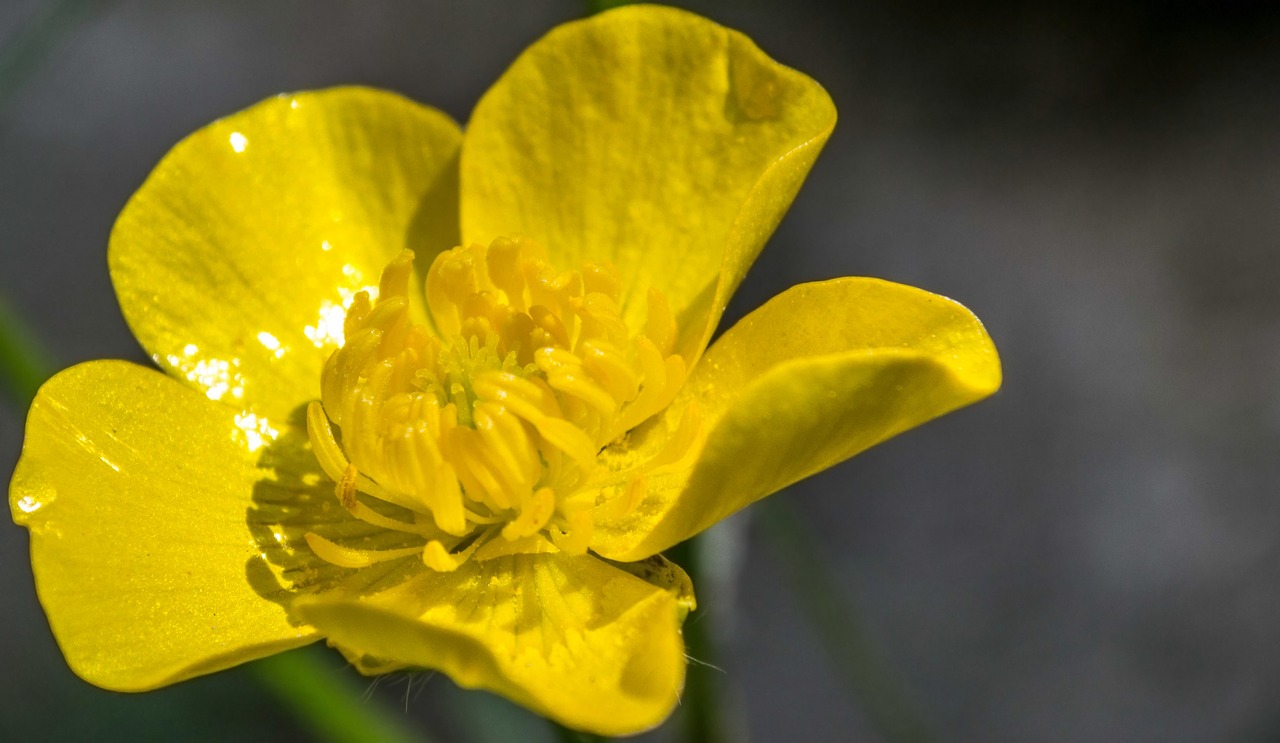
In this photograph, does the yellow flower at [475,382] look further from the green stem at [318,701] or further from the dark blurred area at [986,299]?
the dark blurred area at [986,299]

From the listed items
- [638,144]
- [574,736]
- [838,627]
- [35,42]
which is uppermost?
[35,42]

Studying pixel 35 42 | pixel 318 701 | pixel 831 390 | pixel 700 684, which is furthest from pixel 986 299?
pixel 831 390

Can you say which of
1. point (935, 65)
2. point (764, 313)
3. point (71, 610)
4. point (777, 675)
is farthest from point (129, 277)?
point (935, 65)

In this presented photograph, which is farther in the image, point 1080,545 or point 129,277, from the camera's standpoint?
point 1080,545

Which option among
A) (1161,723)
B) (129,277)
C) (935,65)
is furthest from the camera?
(935,65)

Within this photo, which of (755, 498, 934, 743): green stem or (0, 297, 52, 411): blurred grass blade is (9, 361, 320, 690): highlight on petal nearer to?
(0, 297, 52, 411): blurred grass blade

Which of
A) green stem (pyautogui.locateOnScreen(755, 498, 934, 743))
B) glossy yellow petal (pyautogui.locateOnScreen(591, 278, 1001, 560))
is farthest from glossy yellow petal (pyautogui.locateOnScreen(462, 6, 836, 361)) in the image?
green stem (pyautogui.locateOnScreen(755, 498, 934, 743))

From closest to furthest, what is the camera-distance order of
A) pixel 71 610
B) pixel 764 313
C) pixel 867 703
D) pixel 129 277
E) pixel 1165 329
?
1. pixel 71 610
2. pixel 764 313
3. pixel 129 277
4. pixel 867 703
5. pixel 1165 329

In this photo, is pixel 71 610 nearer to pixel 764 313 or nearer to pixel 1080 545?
pixel 764 313

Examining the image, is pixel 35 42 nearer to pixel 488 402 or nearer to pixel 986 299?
pixel 488 402
